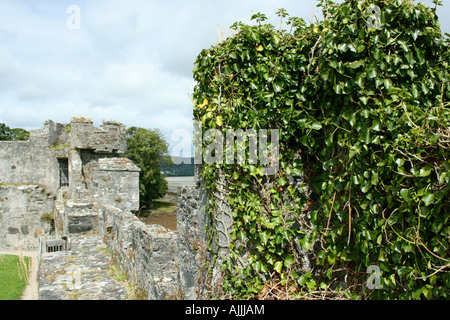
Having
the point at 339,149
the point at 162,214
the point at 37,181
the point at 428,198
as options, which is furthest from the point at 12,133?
the point at 428,198

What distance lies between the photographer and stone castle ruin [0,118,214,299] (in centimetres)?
469

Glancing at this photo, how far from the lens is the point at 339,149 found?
2.98m

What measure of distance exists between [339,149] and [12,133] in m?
51.5

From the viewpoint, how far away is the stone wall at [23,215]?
16.1m

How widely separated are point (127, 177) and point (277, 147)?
669cm

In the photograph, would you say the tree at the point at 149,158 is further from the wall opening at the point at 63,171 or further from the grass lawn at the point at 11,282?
the grass lawn at the point at 11,282

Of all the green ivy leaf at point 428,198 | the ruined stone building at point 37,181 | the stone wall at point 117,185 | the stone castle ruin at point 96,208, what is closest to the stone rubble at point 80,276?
the stone castle ruin at point 96,208

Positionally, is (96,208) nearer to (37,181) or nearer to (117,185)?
(117,185)

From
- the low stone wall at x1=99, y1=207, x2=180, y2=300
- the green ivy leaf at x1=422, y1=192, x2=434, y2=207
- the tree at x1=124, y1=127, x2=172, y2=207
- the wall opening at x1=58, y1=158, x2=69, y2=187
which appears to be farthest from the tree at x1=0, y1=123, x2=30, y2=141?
the green ivy leaf at x1=422, y1=192, x2=434, y2=207

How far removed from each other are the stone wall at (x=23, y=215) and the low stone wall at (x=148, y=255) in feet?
36.9

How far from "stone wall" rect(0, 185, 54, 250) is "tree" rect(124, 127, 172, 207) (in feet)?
51.5
